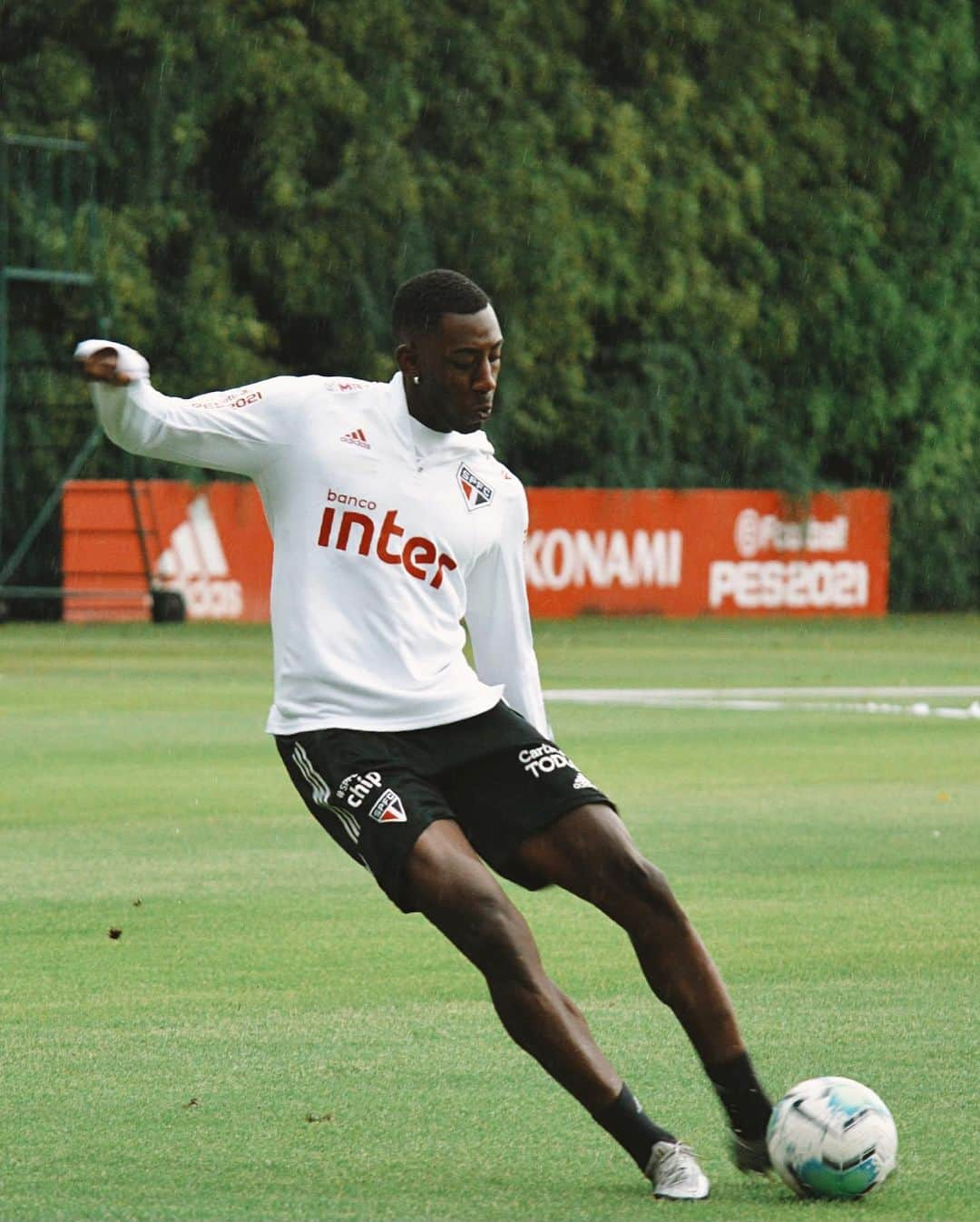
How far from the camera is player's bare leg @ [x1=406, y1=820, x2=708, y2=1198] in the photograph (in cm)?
622

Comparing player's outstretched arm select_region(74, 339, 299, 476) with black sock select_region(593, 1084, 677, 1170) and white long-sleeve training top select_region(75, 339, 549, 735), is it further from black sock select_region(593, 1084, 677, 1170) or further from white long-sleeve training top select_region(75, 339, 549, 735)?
black sock select_region(593, 1084, 677, 1170)

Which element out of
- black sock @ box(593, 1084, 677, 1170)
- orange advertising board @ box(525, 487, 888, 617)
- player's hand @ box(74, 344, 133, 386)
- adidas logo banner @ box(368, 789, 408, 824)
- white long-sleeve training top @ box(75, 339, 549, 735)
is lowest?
orange advertising board @ box(525, 487, 888, 617)

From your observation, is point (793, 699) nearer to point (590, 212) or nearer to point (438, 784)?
point (438, 784)

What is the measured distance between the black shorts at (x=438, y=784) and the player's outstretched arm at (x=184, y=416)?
0.70 m

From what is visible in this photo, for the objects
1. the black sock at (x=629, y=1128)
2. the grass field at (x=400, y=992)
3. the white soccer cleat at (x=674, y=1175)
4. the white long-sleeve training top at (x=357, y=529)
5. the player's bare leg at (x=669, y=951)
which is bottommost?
the grass field at (x=400, y=992)

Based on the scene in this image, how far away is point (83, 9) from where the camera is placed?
43.7 m

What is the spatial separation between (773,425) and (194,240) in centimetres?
1114

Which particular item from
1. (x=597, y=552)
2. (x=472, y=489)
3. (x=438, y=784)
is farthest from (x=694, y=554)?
(x=438, y=784)

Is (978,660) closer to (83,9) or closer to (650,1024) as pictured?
(83,9)

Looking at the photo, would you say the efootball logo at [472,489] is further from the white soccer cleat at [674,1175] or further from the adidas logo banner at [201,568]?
the adidas logo banner at [201,568]

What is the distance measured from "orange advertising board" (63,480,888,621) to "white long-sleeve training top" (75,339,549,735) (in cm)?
3057

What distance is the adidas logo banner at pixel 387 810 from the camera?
251 inches

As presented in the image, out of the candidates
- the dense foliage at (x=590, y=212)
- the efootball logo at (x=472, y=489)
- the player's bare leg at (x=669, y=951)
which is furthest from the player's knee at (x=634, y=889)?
the dense foliage at (x=590, y=212)

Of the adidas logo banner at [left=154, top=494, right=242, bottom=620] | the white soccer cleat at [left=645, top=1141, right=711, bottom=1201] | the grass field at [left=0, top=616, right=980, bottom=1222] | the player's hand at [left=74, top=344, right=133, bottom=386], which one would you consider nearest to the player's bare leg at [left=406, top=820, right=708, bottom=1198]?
the white soccer cleat at [left=645, top=1141, right=711, bottom=1201]
